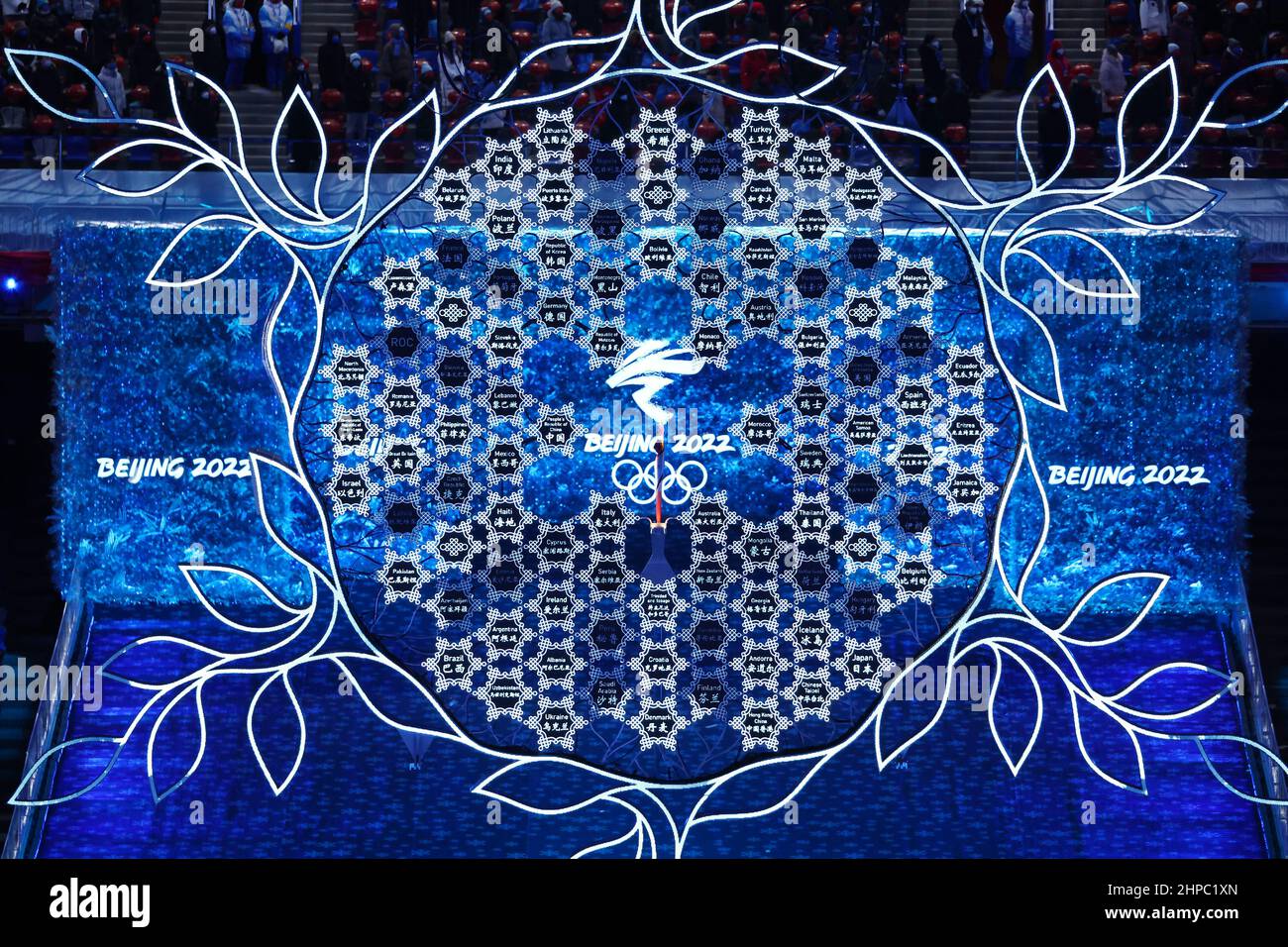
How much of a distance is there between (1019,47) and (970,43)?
0.36 metres

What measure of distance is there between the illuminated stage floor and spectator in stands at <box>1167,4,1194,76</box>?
405cm

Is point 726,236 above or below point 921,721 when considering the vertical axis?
above

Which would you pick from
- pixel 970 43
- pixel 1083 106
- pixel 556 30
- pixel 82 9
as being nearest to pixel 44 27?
pixel 82 9

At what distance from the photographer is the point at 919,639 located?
544 inches

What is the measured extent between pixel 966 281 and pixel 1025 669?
2142 mm

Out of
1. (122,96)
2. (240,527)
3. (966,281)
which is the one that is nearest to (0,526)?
(240,527)

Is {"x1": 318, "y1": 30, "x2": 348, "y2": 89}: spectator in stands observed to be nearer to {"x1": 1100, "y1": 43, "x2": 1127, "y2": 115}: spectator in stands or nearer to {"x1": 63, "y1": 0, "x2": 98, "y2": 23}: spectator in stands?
{"x1": 63, "y1": 0, "x2": 98, "y2": 23}: spectator in stands

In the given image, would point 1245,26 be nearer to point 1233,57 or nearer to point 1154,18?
point 1233,57

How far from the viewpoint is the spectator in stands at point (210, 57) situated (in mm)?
14359

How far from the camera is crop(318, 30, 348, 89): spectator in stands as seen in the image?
1448 cm

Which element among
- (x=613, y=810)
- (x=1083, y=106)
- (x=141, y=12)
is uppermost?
(x=141, y=12)

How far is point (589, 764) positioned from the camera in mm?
13555

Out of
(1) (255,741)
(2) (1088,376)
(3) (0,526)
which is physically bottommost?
(1) (255,741)

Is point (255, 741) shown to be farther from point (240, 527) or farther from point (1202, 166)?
point (1202, 166)
